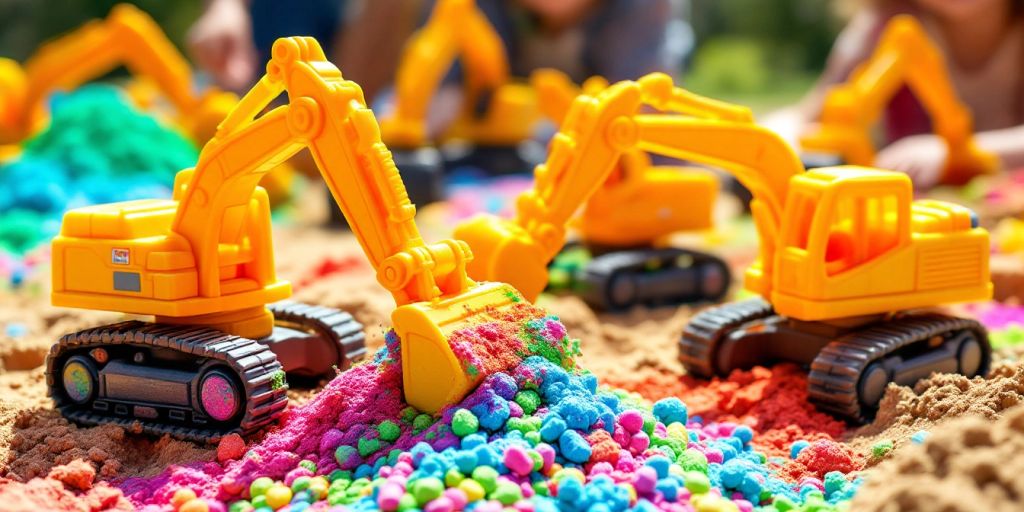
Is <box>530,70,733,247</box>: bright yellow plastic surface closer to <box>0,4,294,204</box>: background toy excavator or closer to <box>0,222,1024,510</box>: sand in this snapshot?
<box>0,222,1024,510</box>: sand

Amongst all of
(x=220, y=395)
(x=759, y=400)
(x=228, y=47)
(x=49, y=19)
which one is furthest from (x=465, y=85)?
(x=49, y=19)

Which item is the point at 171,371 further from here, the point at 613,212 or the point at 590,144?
the point at 613,212

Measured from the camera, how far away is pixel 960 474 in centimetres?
261

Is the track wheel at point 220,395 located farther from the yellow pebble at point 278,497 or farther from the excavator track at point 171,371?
the yellow pebble at point 278,497

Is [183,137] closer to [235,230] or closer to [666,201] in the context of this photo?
[666,201]

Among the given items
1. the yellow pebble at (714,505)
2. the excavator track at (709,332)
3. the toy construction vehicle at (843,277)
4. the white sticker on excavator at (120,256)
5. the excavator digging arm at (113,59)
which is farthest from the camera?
the excavator digging arm at (113,59)

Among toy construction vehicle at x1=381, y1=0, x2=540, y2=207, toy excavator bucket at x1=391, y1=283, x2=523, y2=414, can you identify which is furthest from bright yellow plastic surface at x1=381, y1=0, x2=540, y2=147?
toy excavator bucket at x1=391, y1=283, x2=523, y2=414

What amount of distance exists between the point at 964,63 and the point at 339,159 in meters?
7.42

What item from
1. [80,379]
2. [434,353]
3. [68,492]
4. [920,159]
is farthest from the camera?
[920,159]

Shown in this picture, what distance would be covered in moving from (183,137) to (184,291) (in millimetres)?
5423

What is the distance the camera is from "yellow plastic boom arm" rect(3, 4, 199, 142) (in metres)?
9.03

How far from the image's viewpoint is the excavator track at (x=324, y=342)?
4.33 meters

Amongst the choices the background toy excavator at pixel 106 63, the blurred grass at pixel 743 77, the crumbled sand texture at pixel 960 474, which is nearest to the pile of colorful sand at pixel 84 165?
the background toy excavator at pixel 106 63

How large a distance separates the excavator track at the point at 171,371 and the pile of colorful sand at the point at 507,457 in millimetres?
125
